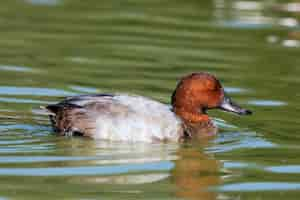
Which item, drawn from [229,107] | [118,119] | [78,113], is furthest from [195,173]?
[229,107]

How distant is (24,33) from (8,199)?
8435 millimetres

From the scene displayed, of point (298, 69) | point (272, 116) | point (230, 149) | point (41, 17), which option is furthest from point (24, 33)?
point (230, 149)

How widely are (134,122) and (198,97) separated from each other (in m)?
0.99

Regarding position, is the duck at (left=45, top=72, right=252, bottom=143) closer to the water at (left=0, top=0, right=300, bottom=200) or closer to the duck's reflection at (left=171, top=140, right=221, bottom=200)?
the water at (left=0, top=0, right=300, bottom=200)

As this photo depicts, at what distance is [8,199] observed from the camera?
8.75 m

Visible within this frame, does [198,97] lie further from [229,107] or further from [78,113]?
[78,113]

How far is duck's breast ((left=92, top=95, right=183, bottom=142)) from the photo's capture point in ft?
36.6

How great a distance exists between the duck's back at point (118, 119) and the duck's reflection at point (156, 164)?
13 centimetres

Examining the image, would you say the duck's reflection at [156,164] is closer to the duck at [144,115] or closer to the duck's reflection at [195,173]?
the duck's reflection at [195,173]

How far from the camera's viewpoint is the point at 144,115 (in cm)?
1116

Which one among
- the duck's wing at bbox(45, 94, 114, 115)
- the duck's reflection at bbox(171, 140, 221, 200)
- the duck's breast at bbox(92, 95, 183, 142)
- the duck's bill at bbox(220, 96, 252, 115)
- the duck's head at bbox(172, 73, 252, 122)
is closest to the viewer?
the duck's reflection at bbox(171, 140, 221, 200)

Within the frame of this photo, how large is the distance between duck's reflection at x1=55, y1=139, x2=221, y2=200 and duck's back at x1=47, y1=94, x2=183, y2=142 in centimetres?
13

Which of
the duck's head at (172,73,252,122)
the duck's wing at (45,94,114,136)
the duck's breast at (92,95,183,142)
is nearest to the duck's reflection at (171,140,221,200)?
the duck's breast at (92,95,183,142)

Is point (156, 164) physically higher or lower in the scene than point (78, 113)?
lower
